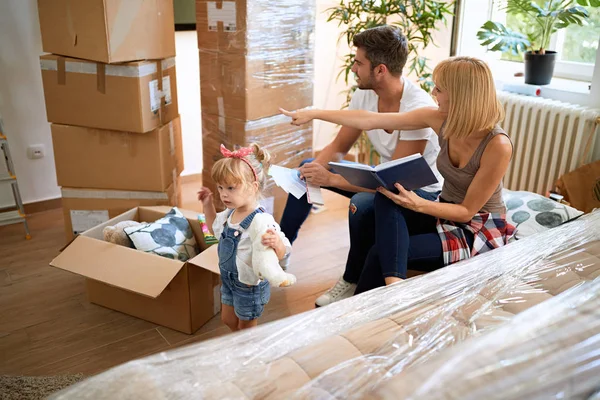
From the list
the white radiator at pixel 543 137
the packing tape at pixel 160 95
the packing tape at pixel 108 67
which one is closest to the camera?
the packing tape at pixel 108 67

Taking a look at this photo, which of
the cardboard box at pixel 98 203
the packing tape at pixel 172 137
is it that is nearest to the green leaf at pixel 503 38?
the packing tape at pixel 172 137

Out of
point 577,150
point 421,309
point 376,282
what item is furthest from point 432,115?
point 577,150

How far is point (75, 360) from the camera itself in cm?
190

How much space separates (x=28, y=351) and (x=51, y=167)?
1.44 metres

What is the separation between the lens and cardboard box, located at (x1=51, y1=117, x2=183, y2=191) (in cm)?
244

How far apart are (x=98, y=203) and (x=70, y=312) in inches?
22.4

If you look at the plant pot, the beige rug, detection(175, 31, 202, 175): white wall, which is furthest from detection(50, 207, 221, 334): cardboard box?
the plant pot

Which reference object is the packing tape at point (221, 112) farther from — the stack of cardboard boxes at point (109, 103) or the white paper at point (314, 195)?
the white paper at point (314, 195)

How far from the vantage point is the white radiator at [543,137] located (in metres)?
2.65

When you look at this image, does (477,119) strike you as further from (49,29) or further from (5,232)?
(5,232)

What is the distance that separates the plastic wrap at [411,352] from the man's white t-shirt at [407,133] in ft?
2.62

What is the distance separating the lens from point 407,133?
210cm

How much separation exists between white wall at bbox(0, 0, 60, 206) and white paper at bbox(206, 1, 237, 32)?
949 mm

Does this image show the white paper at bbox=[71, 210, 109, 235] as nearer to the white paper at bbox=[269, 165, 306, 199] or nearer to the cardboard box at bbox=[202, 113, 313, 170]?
the cardboard box at bbox=[202, 113, 313, 170]
